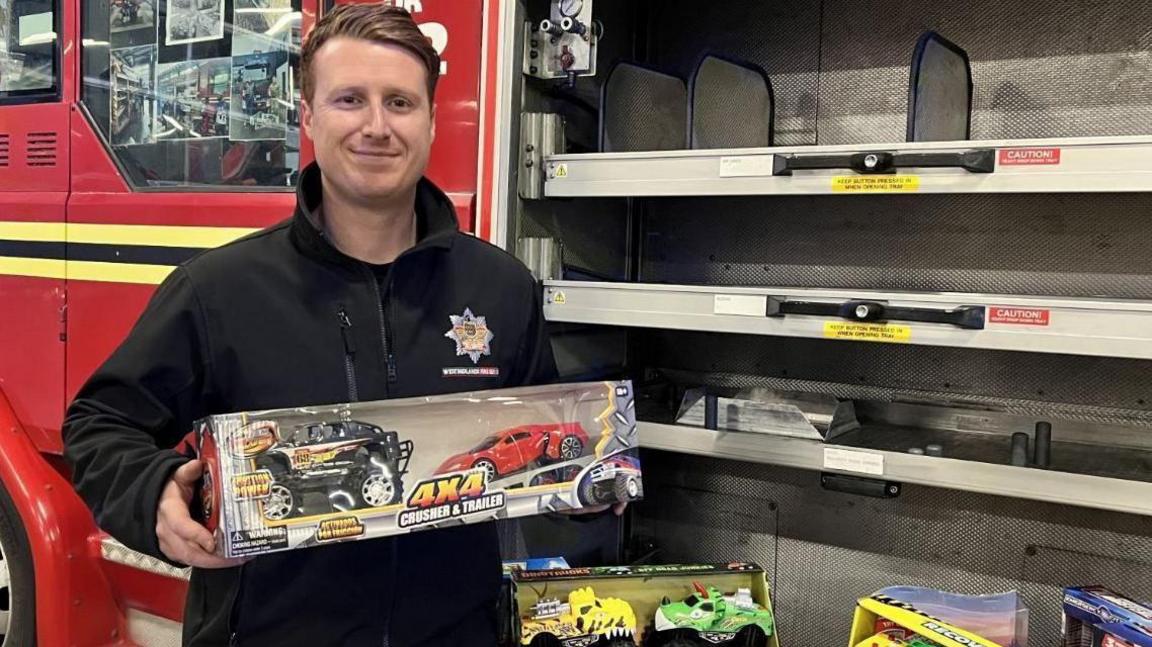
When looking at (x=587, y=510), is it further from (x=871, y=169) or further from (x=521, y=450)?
(x=871, y=169)

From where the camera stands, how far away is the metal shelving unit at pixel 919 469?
5.23 feet

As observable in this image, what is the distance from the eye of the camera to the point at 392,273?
1428mm

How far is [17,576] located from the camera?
2.71 meters

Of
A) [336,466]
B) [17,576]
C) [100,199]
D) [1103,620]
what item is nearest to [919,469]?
[1103,620]

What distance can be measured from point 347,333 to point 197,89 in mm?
1526

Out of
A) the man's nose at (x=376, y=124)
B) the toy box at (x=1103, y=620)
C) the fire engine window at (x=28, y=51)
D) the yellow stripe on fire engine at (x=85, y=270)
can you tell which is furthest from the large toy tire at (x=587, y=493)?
the fire engine window at (x=28, y=51)

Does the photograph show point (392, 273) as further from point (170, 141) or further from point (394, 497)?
point (170, 141)

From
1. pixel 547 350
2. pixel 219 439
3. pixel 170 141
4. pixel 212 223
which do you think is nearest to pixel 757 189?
pixel 547 350

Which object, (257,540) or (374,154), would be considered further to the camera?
(374,154)

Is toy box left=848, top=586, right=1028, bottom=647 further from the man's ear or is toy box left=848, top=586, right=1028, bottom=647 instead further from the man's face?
the man's ear

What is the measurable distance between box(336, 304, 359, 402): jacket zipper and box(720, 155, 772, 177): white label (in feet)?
2.89

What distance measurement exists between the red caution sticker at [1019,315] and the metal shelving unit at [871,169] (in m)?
0.21

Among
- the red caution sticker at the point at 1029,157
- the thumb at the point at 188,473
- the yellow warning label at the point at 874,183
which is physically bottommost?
the thumb at the point at 188,473

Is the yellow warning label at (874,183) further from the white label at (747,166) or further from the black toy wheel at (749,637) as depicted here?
the black toy wheel at (749,637)
